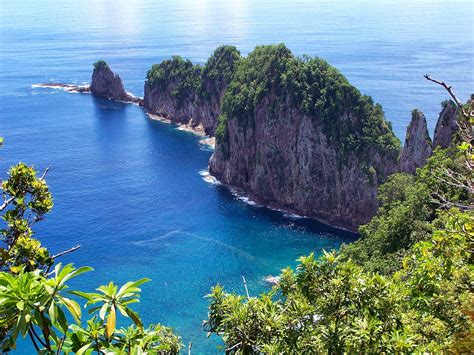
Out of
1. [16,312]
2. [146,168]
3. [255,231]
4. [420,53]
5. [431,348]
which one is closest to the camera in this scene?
[16,312]

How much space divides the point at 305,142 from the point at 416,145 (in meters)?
20.0

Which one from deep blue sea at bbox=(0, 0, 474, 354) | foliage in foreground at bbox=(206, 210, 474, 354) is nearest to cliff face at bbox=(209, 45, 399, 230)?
deep blue sea at bbox=(0, 0, 474, 354)

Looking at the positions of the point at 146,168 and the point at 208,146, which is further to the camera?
the point at 208,146

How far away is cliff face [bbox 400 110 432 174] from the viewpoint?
6632 centimetres

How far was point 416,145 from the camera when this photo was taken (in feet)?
223

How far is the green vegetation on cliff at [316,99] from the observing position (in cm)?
7869

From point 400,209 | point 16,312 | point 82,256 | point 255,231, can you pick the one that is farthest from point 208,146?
point 16,312

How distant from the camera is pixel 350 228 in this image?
252ft

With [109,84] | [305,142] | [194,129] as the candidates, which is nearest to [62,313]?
[305,142]

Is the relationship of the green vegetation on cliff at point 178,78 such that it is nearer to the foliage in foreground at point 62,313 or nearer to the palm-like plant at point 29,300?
the foliage in foreground at point 62,313

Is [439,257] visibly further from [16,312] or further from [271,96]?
[271,96]

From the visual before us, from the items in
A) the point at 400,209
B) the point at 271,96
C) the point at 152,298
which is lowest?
the point at 152,298

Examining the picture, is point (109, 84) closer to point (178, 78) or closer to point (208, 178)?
point (178, 78)

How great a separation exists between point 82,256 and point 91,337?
58575 millimetres
